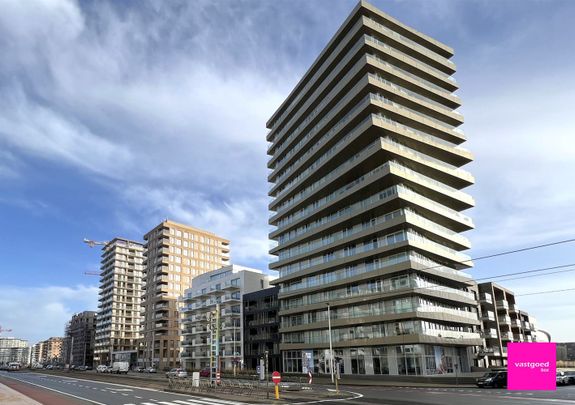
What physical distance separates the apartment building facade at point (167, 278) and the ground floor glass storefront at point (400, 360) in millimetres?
76905

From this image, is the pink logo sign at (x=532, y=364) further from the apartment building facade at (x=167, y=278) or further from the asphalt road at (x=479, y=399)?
the apartment building facade at (x=167, y=278)

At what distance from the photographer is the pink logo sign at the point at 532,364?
12.3 feet

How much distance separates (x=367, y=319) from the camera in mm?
62344

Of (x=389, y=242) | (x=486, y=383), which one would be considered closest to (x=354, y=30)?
(x=389, y=242)

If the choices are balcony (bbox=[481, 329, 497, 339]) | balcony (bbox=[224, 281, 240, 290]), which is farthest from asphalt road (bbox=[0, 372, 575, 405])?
balcony (bbox=[224, 281, 240, 290])

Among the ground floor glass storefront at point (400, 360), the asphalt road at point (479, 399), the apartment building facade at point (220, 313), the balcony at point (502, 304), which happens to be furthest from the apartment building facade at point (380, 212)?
the balcony at point (502, 304)

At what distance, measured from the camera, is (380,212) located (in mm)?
63469

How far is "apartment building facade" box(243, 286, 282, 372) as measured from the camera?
295 ft

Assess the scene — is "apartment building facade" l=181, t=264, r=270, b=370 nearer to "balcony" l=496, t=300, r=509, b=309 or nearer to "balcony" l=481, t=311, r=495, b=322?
"balcony" l=481, t=311, r=495, b=322

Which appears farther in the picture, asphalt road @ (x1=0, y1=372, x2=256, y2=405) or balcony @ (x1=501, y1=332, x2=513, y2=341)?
A: balcony @ (x1=501, y1=332, x2=513, y2=341)

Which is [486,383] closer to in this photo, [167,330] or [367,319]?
[367,319]

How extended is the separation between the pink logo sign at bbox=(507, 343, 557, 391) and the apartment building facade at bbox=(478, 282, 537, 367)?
88650mm

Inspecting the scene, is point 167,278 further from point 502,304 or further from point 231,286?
point 502,304

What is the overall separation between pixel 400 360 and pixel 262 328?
4140 cm
